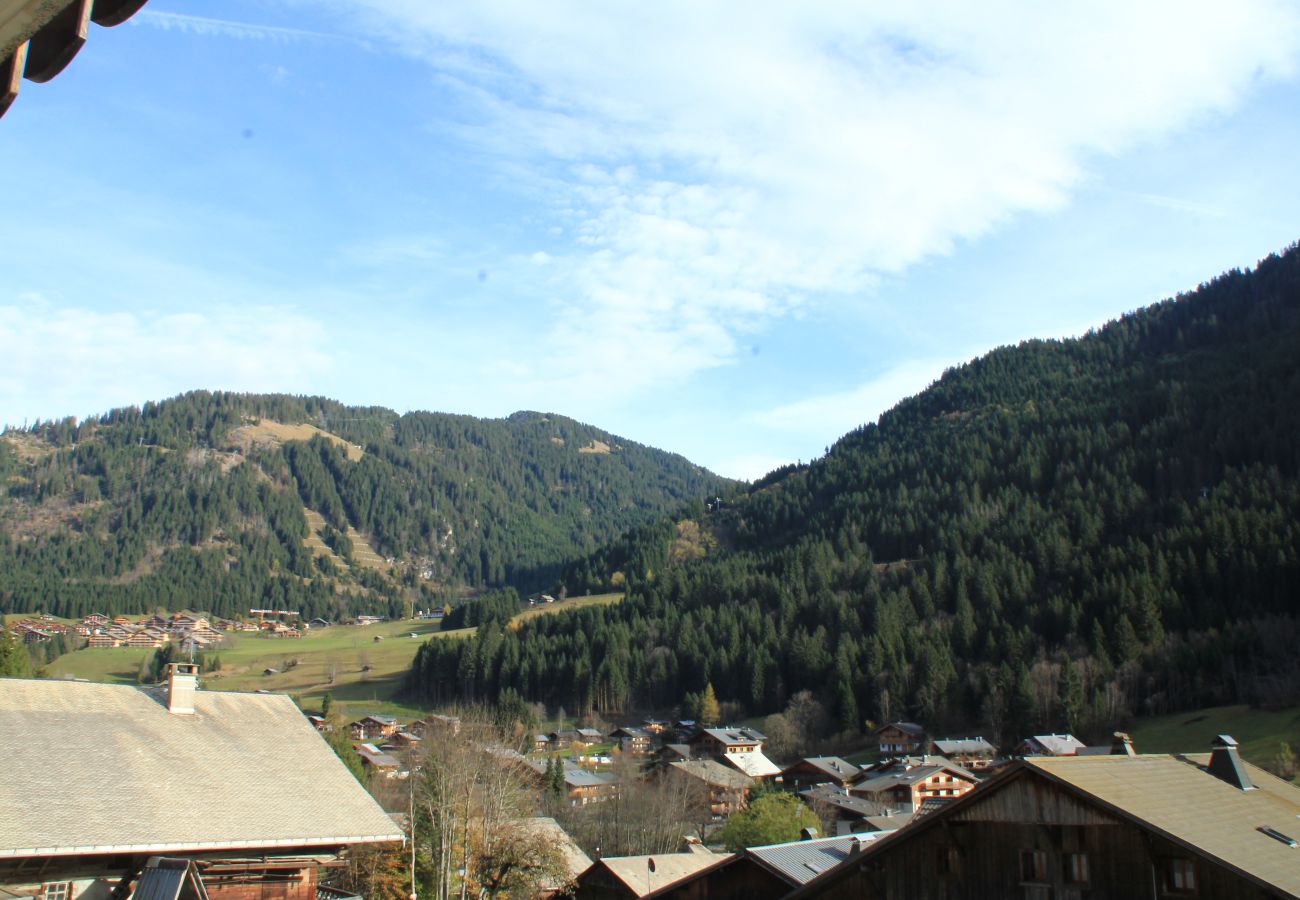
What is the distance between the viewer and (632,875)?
145 feet

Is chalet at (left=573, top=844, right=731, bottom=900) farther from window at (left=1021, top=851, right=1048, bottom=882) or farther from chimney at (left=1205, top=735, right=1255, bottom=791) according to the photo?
window at (left=1021, top=851, right=1048, bottom=882)

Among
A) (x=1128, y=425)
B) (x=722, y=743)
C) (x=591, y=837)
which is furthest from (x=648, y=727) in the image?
(x=1128, y=425)

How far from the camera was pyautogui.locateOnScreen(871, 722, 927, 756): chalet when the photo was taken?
101 m

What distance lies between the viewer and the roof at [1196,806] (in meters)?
20.4

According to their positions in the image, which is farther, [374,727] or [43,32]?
[374,727]

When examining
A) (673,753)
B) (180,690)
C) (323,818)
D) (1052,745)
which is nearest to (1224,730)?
(1052,745)

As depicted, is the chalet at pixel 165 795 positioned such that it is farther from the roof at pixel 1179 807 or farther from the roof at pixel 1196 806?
the roof at pixel 1196 806

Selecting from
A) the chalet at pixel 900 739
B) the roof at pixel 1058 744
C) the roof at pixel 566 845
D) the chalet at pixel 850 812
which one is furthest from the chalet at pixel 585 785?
the roof at pixel 1058 744

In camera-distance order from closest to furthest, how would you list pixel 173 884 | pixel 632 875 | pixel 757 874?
pixel 173 884 → pixel 757 874 → pixel 632 875

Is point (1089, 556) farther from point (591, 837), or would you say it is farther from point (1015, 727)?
point (591, 837)

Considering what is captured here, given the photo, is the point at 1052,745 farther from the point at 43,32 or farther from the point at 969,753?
the point at 43,32

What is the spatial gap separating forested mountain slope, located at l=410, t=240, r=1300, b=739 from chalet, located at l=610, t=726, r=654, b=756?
13206 mm

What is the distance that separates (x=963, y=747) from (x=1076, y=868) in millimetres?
76340

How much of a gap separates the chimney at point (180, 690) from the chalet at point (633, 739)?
87551 millimetres
